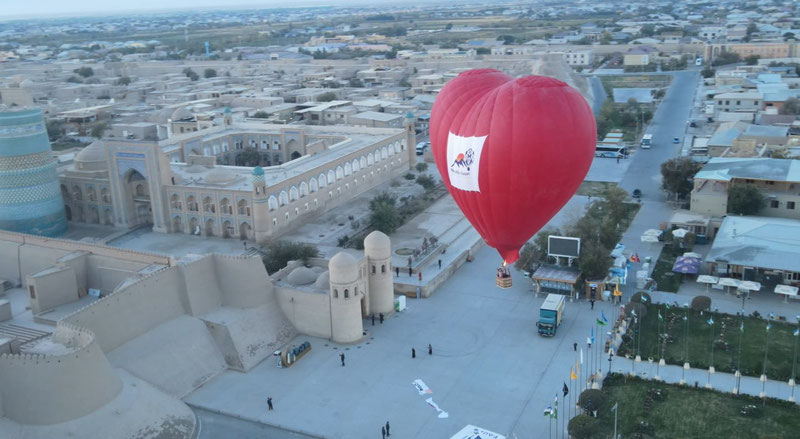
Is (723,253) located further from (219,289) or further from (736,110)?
(736,110)

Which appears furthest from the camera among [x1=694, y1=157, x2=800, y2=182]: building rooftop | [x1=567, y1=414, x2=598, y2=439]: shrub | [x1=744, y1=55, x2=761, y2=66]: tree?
[x1=744, y1=55, x2=761, y2=66]: tree

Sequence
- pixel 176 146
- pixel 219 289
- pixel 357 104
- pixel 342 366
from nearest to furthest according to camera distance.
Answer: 1. pixel 342 366
2. pixel 219 289
3. pixel 176 146
4. pixel 357 104

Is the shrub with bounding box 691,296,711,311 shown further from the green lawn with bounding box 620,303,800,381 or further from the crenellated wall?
the crenellated wall

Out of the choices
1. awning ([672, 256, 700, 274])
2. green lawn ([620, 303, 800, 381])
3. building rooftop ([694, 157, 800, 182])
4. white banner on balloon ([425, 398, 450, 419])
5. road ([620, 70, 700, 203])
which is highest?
building rooftop ([694, 157, 800, 182])

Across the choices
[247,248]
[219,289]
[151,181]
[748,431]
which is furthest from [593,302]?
[151,181]

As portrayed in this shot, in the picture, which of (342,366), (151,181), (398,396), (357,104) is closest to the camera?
(398,396)

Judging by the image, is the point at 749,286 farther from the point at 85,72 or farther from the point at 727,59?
the point at 85,72

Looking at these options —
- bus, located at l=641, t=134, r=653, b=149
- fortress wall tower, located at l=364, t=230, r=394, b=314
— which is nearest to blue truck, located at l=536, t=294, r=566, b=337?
fortress wall tower, located at l=364, t=230, r=394, b=314
